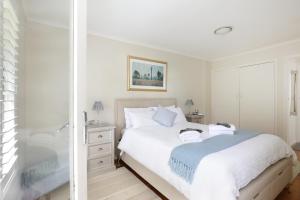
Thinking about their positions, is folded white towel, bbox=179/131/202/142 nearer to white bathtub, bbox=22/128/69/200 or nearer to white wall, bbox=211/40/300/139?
white bathtub, bbox=22/128/69/200

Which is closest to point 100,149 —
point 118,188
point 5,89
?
point 118,188

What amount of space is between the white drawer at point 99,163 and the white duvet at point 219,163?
2.06 ft

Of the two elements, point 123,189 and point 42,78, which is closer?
point 42,78

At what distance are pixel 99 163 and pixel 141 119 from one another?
0.99 metres

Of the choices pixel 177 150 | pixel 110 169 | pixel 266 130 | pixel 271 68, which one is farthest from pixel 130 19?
pixel 266 130

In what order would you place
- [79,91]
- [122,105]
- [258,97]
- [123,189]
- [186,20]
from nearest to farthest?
[79,91], [123,189], [186,20], [122,105], [258,97]

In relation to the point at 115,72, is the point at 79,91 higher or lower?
lower

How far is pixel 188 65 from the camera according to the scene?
435 centimetres

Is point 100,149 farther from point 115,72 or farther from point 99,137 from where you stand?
point 115,72

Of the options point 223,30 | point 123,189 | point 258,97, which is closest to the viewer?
point 123,189

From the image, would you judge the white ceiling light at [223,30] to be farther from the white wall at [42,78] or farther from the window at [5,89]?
the window at [5,89]

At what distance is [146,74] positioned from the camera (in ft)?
11.5

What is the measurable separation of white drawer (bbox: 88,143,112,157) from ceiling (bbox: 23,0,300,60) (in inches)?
70.0

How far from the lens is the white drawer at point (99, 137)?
2.45m
